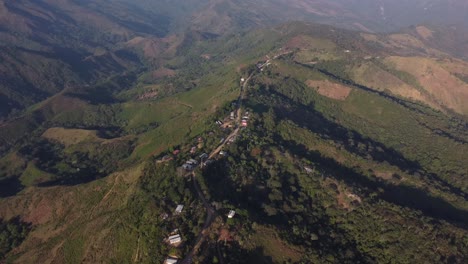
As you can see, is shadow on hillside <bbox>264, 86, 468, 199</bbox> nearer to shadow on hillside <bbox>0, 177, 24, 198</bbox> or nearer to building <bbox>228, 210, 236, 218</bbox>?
building <bbox>228, 210, 236, 218</bbox>

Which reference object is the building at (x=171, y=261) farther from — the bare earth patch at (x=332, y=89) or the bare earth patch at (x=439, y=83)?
the bare earth patch at (x=439, y=83)

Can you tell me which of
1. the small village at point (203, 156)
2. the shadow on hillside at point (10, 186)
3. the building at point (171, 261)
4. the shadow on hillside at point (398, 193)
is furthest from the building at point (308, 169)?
the shadow on hillside at point (10, 186)

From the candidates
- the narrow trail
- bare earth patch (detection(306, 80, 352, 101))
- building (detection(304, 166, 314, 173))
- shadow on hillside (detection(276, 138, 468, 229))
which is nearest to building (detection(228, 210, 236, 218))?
the narrow trail

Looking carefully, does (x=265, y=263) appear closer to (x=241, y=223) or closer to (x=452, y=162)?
(x=241, y=223)

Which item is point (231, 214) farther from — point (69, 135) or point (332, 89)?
point (69, 135)

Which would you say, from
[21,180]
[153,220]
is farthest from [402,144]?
[21,180]

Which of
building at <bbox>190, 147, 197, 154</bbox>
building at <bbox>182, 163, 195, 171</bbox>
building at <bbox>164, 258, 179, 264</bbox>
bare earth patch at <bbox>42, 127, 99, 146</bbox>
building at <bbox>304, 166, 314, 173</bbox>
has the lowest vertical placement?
bare earth patch at <bbox>42, 127, 99, 146</bbox>

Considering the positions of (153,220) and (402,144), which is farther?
(402,144)

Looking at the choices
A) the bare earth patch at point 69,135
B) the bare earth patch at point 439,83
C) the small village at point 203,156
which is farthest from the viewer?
the bare earth patch at point 439,83
